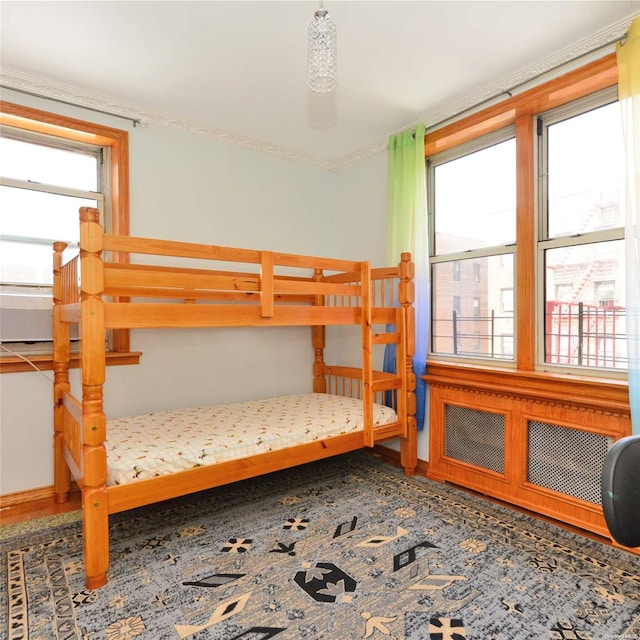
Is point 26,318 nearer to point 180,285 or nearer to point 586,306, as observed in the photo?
point 180,285

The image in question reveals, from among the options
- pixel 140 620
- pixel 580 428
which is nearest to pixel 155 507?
pixel 140 620

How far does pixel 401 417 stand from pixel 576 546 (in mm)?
1171

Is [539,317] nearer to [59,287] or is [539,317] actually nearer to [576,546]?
[576,546]

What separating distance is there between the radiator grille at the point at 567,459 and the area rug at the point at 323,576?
0.22 m

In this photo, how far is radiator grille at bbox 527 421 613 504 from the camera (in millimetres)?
2115

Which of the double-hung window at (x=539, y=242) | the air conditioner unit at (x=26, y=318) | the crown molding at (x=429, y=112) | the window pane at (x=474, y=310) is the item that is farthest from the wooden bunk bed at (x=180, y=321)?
the crown molding at (x=429, y=112)

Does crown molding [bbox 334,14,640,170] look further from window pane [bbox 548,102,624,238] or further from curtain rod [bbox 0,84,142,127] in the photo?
curtain rod [bbox 0,84,142,127]

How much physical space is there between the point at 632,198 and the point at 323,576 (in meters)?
2.15

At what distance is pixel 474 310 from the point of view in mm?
2846

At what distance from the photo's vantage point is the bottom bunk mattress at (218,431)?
1.92 m

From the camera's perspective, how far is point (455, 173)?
118 inches

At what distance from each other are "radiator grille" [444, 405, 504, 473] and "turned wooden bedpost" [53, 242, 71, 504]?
2.40 m

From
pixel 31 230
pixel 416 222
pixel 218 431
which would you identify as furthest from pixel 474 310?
pixel 31 230

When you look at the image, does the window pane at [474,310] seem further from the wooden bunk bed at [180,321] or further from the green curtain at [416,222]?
the wooden bunk bed at [180,321]
